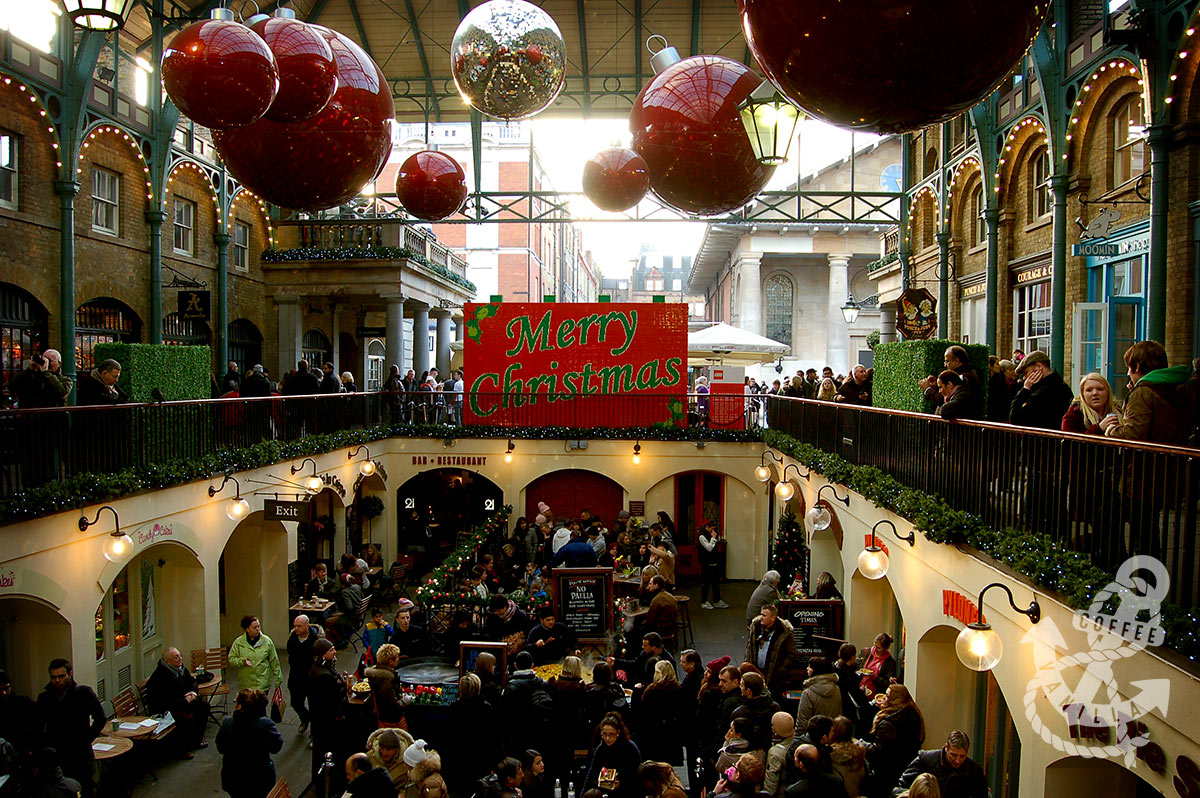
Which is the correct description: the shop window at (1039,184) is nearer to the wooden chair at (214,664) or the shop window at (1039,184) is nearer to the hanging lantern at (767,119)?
the hanging lantern at (767,119)

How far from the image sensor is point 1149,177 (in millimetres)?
11086

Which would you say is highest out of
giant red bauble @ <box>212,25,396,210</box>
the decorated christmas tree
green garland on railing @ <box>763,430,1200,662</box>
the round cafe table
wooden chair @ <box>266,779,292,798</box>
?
giant red bauble @ <box>212,25,396,210</box>

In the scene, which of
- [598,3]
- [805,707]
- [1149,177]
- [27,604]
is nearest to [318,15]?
[598,3]

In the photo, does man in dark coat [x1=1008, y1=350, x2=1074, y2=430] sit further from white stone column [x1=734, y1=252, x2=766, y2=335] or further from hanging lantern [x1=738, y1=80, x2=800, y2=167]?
white stone column [x1=734, y1=252, x2=766, y2=335]

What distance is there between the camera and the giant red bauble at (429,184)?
5.79 metres

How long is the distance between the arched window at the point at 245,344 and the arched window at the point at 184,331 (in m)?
1.09

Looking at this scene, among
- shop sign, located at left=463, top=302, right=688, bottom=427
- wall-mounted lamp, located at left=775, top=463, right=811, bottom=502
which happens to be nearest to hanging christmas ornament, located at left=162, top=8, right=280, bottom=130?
wall-mounted lamp, located at left=775, top=463, right=811, bottom=502

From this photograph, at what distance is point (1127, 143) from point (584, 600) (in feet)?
34.0

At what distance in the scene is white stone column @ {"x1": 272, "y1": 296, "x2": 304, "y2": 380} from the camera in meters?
22.5

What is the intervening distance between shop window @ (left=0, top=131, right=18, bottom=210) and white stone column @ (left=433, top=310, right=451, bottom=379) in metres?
13.5

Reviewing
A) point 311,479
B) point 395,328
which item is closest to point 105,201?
point 395,328

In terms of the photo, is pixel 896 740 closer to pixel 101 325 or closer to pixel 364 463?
pixel 364 463

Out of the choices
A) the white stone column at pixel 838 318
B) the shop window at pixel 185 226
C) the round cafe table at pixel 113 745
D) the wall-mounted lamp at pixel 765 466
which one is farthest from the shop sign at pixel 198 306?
the white stone column at pixel 838 318

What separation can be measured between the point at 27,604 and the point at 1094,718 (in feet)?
31.3
